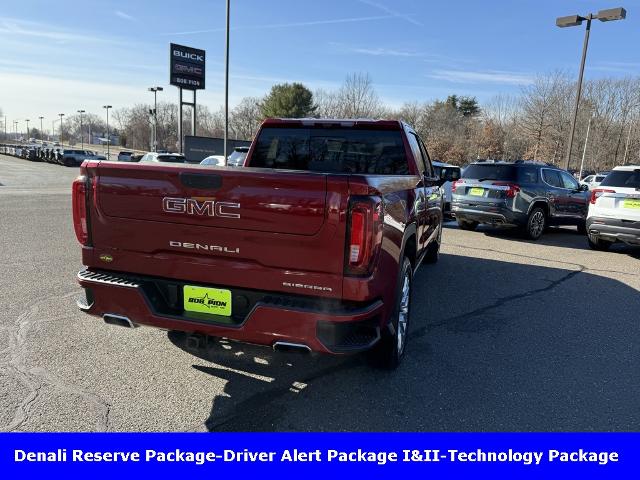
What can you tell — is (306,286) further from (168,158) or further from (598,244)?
(168,158)

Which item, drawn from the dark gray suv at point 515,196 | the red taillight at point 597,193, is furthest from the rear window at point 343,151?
the dark gray suv at point 515,196

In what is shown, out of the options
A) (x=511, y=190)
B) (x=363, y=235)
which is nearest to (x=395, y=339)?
(x=363, y=235)

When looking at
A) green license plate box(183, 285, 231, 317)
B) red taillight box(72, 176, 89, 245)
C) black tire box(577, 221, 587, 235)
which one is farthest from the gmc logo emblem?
black tire box(577, 221, 587, 235)

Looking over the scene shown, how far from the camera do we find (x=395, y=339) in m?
3.51

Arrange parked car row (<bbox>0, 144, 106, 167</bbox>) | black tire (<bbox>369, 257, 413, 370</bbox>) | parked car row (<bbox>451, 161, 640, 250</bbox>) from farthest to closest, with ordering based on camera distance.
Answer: parked car row (<bbox>0, 144, 106, 167</bbox>) < parked car row (<bbox>451, 161, 640, 250</bbox>) < black tire (<bbox>369, 257, 413, 370</bbox>)

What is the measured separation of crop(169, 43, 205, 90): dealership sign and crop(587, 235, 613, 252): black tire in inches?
1584

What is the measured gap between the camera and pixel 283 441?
2740 mm

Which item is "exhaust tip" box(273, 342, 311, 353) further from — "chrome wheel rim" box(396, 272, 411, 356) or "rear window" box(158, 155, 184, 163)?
"rear window" box(158, 155, 184, 163)

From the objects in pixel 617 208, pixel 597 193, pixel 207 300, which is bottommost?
pixel 207 300

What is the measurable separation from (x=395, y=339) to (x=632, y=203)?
6972 millimetres

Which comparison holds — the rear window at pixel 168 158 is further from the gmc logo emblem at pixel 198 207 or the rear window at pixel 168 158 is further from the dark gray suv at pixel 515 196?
the gmc logo emblem at pixel 198 207

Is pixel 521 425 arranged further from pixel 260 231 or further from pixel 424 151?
pixel 424 151

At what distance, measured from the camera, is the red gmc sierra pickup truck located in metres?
2.70

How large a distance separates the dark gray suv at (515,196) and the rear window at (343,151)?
6263 mm
